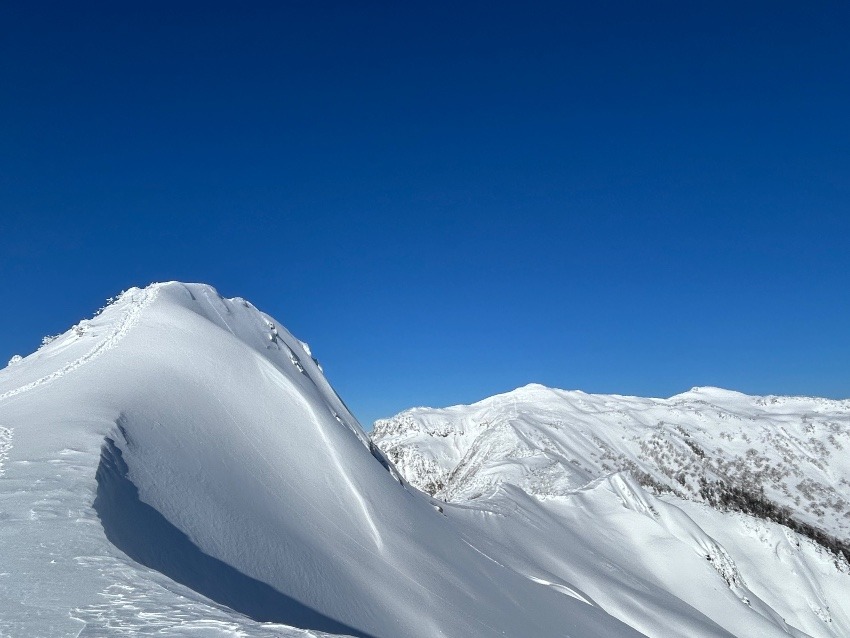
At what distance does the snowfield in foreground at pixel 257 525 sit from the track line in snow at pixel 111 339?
12cm

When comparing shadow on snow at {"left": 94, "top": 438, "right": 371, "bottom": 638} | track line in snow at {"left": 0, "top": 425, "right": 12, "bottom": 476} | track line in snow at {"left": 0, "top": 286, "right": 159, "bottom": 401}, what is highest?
track line in snow at {"left": 0, "top": 286, "right": 159, "bottom": 401}

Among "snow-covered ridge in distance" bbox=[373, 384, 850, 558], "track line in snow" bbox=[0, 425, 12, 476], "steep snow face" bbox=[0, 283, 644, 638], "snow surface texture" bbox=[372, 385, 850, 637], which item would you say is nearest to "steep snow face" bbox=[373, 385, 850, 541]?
"snow-covered ridge in distance" bbox=[373, 384, 850, 558]

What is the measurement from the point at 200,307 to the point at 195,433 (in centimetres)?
1016

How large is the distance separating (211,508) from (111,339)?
1047cm

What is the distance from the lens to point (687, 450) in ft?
317

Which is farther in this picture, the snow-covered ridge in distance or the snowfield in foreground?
the snow-covered ridge in distance

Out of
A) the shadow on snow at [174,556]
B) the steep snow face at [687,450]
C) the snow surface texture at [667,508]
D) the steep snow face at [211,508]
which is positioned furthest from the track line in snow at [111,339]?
the steep snow face at [687,450]

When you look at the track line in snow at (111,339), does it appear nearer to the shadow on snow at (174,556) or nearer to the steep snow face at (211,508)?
the steep snow face at (211,508)

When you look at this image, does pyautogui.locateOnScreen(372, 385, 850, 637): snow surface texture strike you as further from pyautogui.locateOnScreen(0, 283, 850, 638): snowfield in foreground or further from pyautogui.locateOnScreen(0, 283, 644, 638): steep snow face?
pyautogui.locateOnScreen(0, 283, 644, 638): steep snow face

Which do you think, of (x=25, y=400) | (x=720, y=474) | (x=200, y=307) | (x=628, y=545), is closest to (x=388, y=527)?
(x=25, y=400)

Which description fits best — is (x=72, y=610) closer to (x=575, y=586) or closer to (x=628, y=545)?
(x=575, y=586)

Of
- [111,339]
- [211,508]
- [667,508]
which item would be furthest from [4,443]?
[667,508]

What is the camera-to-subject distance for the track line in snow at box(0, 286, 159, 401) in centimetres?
1511

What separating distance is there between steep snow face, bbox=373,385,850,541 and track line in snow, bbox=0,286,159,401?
5628 cm
